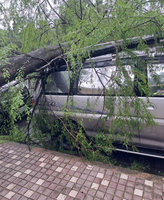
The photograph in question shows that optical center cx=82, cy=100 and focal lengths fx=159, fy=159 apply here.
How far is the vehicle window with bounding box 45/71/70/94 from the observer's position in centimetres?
321

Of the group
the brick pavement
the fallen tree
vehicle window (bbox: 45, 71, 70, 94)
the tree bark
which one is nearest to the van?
vehicle window (bbox: 45, 71, 70, 94)

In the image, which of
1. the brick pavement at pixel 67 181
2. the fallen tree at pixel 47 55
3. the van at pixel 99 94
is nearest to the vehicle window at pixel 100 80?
the van at pixel 99 94

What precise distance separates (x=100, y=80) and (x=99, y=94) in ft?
1.10

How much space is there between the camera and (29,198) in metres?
2.19

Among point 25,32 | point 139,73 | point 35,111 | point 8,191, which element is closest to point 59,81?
point 35,111

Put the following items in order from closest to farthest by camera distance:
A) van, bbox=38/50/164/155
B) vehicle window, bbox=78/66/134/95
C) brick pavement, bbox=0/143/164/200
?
brick pavement, bbox=0/143/164/200
vehicle window, bbox=78/66/134/95
van, bbox=38/50/164/155

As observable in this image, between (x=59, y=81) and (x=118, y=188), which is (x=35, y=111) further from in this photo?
(x=118, y=188)

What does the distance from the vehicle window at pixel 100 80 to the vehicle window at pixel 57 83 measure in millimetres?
321

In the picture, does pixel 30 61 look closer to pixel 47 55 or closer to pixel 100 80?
pixel 47 55

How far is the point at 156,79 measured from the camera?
2434 mm

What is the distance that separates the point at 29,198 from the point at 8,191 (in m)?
0.39

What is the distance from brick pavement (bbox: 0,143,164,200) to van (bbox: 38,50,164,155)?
25.7 inches

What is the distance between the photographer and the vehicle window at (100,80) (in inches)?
93.5

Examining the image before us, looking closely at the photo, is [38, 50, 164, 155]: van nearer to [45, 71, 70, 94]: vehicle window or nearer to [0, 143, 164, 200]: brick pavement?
[45, 71, 70, 94]: vehicle window
